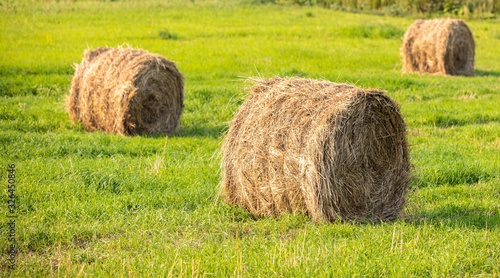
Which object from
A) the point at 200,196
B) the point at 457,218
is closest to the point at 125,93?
the point at 200,196

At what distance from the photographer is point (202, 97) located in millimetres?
13711

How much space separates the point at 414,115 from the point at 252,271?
883cm

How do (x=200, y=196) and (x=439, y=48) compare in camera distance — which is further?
(x=439, y=48)

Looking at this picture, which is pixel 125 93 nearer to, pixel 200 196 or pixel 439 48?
pixel 200 196

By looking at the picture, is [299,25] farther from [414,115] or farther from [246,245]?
[246,245]

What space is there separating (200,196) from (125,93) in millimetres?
4632

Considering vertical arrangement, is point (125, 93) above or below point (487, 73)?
above

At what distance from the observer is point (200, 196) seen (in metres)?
6.75

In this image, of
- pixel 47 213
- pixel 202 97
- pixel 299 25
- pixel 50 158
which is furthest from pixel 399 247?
pixel 299 25

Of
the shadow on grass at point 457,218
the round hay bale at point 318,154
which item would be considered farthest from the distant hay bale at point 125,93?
the shadow on grass at point 457,218

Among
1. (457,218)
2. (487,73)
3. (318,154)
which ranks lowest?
(487,73)

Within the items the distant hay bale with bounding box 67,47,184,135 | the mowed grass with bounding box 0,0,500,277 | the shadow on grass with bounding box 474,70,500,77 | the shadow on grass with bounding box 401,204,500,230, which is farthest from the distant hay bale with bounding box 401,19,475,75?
the shadow on grass with bounding box 401,204,500,230

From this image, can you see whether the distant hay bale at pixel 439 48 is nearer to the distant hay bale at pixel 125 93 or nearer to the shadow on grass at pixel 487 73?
the shadow on grass at pixel 487 73

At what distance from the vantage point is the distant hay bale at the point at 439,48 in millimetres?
18953
